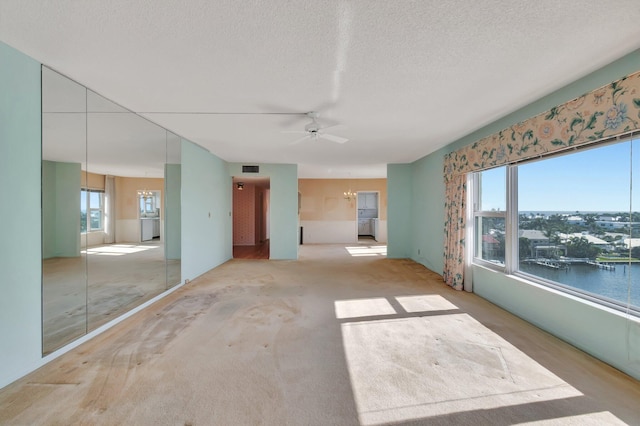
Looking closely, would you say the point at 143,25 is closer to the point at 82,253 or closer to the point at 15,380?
the point at 82,253

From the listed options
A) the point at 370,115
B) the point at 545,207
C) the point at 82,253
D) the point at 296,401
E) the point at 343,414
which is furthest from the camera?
the point at 370,115

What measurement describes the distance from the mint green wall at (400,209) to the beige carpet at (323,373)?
3.19 m

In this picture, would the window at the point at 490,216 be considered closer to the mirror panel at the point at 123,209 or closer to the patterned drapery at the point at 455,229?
the patterned drapery at the point at 455,229

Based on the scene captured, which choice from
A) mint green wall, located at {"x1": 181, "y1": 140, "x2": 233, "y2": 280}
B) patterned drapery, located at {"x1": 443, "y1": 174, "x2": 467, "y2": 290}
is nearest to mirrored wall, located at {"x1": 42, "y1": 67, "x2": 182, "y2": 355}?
mint green wall, located at {"x1": 181, "y1": 140, "x2": 233, "y2": 280}

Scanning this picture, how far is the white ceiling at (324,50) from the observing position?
1.53 meters

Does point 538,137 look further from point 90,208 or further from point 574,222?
point 90,208

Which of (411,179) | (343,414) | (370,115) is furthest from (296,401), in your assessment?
(411,179)

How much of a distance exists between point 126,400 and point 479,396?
2.32 meters

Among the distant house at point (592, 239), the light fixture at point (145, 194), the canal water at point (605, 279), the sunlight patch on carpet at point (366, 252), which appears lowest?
the sunlight patch on carpet at point (366, 252)

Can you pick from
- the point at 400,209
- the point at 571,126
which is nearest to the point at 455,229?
the point at 571,126

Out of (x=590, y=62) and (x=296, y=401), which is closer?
(x=296, y=401)

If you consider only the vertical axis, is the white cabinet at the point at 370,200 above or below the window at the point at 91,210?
above

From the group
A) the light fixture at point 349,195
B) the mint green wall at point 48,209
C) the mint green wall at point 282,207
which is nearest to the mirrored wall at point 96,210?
the mint green wall at point 48,209

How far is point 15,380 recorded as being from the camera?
189 cm
